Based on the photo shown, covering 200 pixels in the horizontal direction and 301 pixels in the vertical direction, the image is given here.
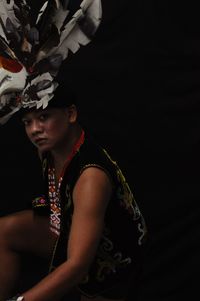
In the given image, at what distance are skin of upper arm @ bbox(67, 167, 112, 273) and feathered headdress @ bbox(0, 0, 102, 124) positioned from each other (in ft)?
0.79

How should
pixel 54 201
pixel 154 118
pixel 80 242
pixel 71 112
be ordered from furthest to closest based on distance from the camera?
pixel 154 118, pixel 54 201, pixel 71 112, pixel 80 242

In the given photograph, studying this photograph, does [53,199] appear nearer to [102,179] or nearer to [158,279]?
[102,179]

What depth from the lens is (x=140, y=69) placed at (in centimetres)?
225

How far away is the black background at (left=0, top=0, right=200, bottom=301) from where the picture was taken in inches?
87.2

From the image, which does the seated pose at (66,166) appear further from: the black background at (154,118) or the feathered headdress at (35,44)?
the black background at (154,118)

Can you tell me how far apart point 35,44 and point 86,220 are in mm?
445

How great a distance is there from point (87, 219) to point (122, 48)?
2.42ft

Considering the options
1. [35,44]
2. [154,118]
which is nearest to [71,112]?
[35,44]

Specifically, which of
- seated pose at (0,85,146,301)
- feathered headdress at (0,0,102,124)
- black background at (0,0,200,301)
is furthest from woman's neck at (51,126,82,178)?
black background at (0,0,200,301)

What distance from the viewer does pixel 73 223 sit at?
5.55ft

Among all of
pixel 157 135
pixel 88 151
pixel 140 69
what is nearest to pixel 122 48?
pixel 140 69

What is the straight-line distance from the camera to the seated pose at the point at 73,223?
1.68 metres

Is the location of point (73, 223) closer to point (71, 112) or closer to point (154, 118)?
point (71, 112)

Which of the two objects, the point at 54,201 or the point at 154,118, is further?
the point at 154,118
